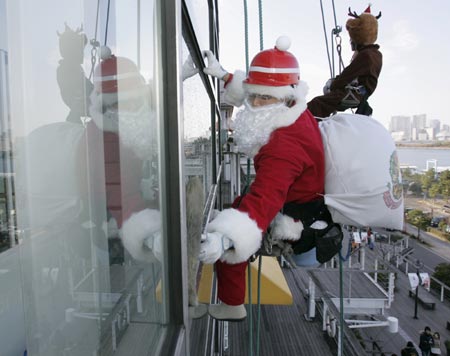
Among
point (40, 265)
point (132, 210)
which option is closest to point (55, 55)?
point (40, 265)

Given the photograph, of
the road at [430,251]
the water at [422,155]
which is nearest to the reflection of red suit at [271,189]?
the road at [430,251]

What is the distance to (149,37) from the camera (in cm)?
97

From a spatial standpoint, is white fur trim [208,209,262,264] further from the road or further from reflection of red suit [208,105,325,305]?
the road

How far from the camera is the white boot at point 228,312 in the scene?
1.73 metres

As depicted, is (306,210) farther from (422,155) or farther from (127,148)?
(422,155)

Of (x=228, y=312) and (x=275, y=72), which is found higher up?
(x=275, y=72)

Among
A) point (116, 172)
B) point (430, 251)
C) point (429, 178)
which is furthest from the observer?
point (429, 178)

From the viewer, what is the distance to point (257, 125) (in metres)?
1.54

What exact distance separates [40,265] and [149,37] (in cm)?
68

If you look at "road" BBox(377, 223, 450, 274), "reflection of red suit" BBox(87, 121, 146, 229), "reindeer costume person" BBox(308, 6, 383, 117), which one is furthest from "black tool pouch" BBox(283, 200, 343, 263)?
"road" BBox(377, 223, 450, 274)

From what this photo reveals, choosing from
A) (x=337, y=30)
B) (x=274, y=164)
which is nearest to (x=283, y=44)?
(x=274, y=164)

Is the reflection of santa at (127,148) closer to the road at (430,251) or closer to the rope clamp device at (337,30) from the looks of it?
the rope clamp device at (337,30)

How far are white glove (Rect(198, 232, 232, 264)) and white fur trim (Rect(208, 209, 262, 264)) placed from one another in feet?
0.06

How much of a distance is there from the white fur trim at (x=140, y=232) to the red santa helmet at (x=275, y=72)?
829mm
